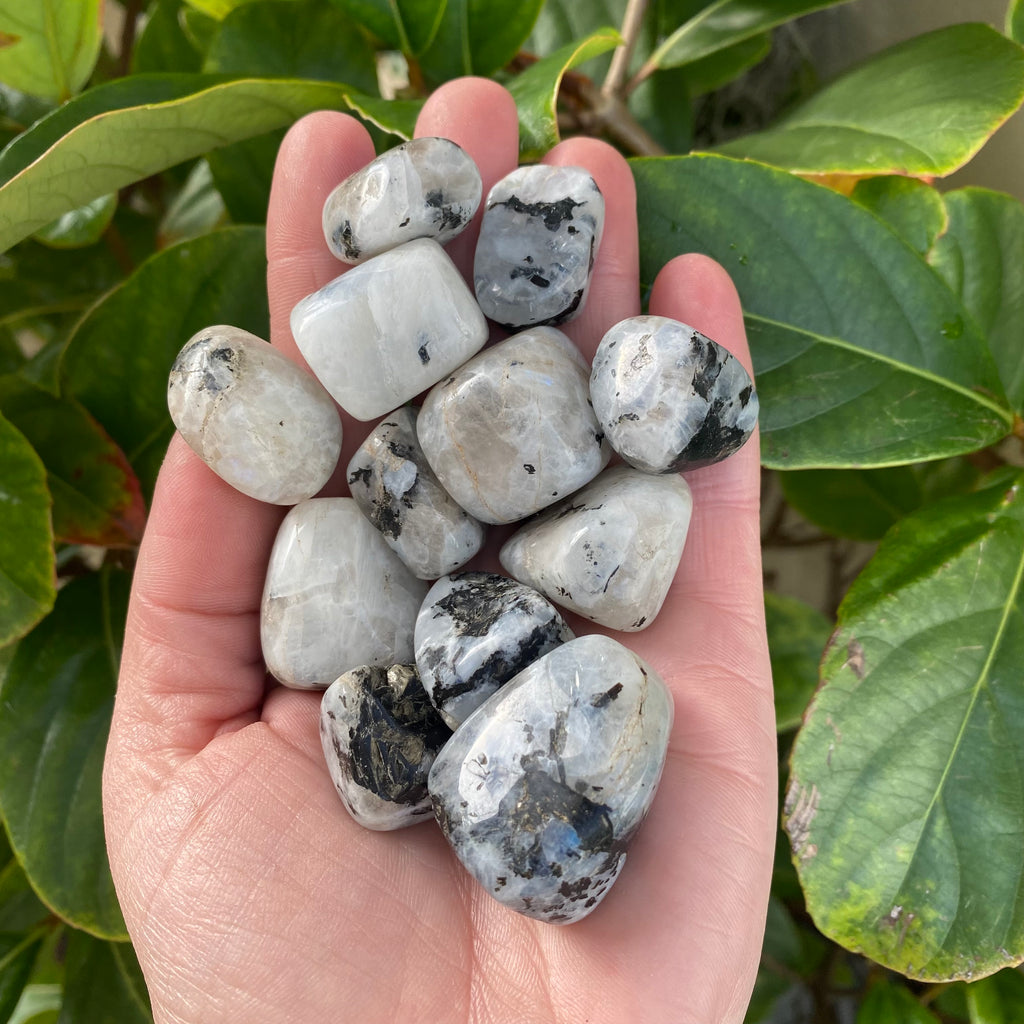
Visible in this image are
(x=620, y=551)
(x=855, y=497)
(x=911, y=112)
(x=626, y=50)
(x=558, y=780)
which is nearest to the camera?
(x=558, y=780)

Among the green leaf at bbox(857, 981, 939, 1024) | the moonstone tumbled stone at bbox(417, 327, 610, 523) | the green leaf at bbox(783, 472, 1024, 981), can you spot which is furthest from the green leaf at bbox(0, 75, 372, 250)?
the green leaf at bbox(857, 981, 939, 1024)

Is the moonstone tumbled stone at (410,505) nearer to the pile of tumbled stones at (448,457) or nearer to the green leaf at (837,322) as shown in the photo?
the pile of tumbled stones at (448,457)

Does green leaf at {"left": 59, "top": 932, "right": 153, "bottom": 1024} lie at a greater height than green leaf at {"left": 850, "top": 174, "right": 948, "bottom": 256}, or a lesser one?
lesser

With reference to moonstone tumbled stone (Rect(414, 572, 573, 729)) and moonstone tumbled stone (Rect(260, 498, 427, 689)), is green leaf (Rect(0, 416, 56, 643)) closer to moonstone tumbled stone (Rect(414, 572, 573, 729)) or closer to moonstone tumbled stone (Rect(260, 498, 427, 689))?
moonstone tumbled stone (Rect(260, 498, 427, 689))

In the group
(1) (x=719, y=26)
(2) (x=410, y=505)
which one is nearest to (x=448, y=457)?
(2) (x=410, y=505)

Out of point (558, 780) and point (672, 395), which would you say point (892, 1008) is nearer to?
point (558, 780)

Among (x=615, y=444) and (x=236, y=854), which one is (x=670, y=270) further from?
(x=236, y=854)
